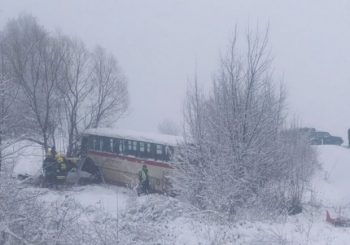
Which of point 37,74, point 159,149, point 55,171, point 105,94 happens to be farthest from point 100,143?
point 105,94

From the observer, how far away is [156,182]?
23531mm

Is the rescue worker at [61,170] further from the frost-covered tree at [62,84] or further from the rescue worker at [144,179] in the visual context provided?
the frost-covered tree at [62,84]

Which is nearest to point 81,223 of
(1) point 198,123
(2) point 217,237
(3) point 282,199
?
(2) point 217,237

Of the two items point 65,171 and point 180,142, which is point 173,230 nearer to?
point 180,142

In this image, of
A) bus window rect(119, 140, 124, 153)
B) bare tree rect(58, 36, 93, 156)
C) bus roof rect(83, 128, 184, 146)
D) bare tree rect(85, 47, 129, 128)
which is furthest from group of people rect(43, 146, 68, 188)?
bare tree rect(85, 47, 129, 128)

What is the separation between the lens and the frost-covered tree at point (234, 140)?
62.0ft

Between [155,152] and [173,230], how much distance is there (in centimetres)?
877

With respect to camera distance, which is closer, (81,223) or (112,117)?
(81,223)

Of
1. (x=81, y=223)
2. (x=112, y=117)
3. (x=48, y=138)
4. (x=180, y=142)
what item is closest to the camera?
(x=81, y=223)

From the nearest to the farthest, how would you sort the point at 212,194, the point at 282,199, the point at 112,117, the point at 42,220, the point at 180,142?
the point at 42,220
the point at 212,194
the point at 282,199
the point at 180,142
the point at 112,117

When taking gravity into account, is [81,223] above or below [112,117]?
below

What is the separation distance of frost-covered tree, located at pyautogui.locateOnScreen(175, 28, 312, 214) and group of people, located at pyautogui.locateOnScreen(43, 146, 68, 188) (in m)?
6.38

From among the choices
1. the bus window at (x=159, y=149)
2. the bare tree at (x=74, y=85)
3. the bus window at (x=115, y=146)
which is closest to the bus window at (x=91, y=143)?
the bus window at (x=115, y=146)

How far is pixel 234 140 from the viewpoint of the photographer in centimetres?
1952
